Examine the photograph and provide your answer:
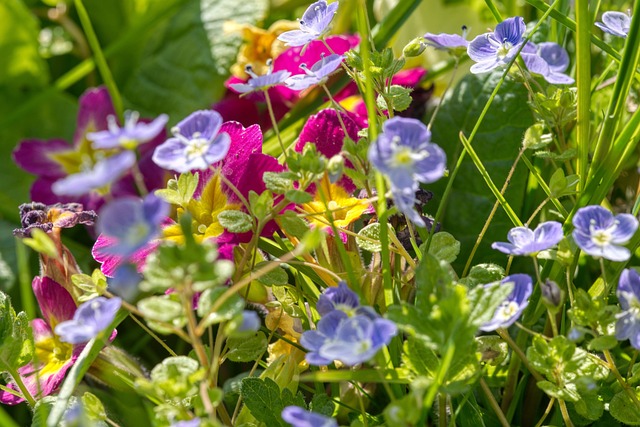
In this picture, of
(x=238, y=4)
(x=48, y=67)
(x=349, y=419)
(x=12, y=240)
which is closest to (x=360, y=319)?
(x=349, y=419)

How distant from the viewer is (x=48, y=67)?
4.29 feet

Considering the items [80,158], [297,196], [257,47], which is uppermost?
[297,196]

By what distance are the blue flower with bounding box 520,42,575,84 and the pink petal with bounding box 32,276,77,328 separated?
41cm

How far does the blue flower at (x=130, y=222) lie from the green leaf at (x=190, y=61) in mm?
758

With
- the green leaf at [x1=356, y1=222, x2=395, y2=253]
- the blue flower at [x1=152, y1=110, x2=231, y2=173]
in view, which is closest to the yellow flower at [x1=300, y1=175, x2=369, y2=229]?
the green leaf at [x1=356, y1=222, x2=395, y2=253]

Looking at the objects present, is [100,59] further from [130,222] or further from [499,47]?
[130,222]

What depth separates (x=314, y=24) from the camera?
1.92ft

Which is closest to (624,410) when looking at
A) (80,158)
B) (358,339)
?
(358,339)

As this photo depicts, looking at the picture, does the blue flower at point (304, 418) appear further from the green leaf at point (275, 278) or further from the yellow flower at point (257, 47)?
the yellow flower at point (257, 47)

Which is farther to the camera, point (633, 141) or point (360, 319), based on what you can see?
point (633, 141)

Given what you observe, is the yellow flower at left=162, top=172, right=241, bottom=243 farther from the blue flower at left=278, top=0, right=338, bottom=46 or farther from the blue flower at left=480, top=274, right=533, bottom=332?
the blue flower at left=480, top=274, right=533, bottom=332

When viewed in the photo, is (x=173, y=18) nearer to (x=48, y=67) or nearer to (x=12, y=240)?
(x=48, y=67)

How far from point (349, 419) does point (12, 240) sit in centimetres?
58

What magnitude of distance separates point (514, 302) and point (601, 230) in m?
0.07
